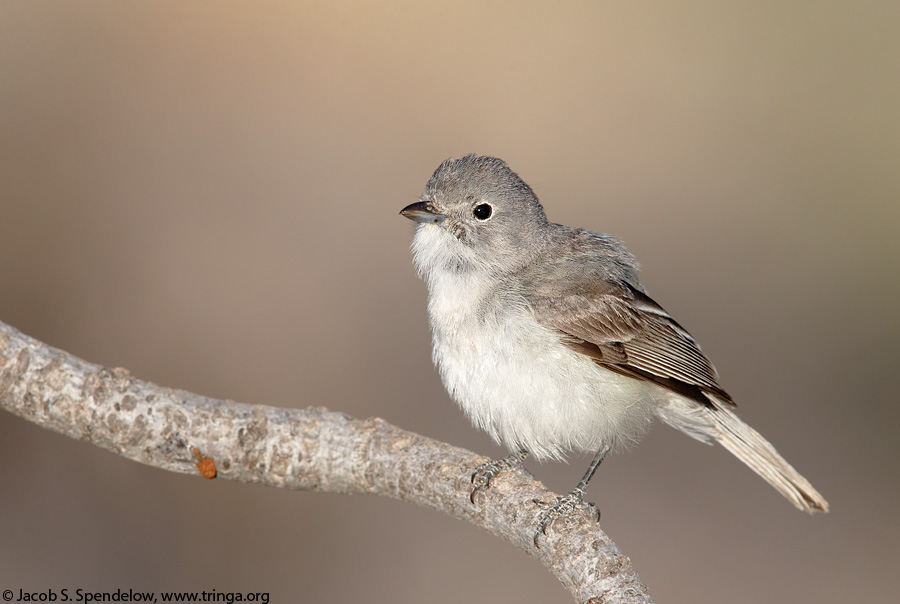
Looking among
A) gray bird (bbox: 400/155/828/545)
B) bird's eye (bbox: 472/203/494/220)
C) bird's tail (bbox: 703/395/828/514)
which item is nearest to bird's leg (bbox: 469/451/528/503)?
gray bird (bbox: 400/155/828/545)

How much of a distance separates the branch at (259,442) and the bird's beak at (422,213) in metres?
1.20

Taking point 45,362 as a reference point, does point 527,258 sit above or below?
above

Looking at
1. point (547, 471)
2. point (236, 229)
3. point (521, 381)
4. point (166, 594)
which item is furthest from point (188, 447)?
point (236, 229)

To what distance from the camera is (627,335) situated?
170 inches

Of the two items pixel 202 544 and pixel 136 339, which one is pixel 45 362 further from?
pixel 136 339

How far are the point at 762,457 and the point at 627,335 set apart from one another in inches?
41.1

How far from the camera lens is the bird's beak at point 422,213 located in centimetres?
439

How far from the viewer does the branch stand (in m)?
3.53

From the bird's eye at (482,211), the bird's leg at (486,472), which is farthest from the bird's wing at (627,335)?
→ the bird's leg at (486,472)

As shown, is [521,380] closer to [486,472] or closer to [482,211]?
[486,472]

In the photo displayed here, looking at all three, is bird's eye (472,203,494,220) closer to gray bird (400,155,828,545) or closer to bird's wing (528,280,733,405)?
gray bird (400,155,828,545)

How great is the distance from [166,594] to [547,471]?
3.12 meters

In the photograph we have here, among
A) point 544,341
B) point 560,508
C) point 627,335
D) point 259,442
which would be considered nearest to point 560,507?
point 560,508

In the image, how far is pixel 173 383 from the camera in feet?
22.2
